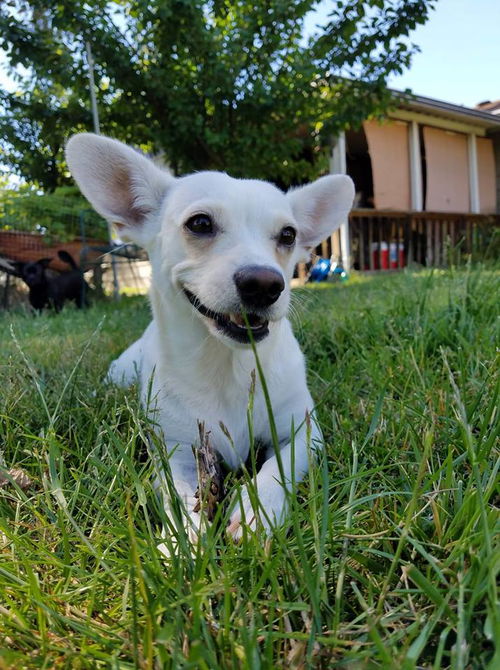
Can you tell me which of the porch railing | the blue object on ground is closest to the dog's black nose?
the blue object on ground

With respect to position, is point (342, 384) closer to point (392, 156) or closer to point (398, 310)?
point (398, 310)

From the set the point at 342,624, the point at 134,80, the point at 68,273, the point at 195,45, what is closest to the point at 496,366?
the point at 342,624

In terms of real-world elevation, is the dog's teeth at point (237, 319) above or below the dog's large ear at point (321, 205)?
below

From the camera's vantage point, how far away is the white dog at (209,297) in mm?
1521

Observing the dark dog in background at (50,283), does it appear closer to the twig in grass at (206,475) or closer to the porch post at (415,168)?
the twig in grass at (206,475)

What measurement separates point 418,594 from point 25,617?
2.06 feet

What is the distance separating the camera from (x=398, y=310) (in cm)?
277

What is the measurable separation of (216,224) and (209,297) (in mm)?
327

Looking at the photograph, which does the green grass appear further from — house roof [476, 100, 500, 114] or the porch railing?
house roof [476, 100, 500, 114]

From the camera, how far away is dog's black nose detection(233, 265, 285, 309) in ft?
4.74

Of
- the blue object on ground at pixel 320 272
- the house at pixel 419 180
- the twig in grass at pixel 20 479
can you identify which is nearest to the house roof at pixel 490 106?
the house at pixel 419 180

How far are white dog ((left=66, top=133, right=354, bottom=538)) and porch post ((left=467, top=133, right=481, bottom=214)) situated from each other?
1291cm

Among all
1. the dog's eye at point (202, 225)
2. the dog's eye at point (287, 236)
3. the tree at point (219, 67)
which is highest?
the tree at point (219, 67)

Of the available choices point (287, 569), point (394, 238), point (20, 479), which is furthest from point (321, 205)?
point (394, 238)
